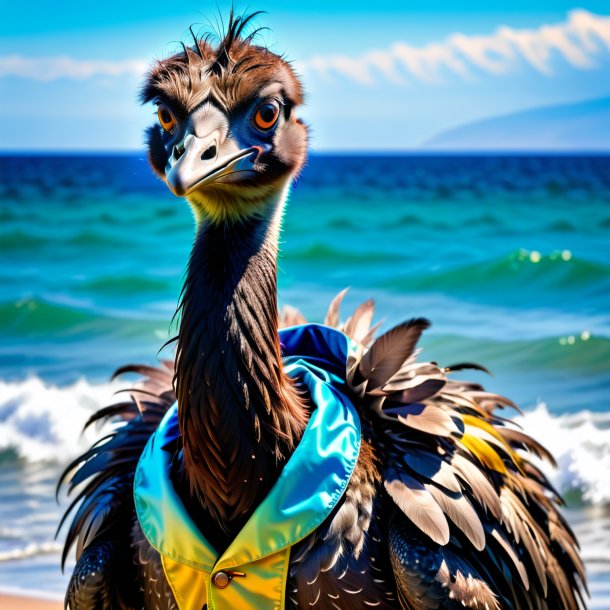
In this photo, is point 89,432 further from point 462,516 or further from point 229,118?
point 229,118

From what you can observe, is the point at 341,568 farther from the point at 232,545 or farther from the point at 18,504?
the point at 18,504

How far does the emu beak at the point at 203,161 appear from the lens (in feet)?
9.25

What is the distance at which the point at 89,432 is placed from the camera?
27.0ft

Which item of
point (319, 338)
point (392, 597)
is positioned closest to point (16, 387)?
point (319, 338)

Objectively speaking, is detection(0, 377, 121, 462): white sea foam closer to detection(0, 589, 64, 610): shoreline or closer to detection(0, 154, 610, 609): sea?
detection(0, 154, 610, 609): sea

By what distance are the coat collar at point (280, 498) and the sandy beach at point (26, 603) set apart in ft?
6.86

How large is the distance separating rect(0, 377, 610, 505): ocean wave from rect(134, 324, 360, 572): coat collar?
300 cm

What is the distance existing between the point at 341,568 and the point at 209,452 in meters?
0.49

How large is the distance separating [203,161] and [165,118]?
1.06 ft

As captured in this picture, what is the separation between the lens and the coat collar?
3.12 metres

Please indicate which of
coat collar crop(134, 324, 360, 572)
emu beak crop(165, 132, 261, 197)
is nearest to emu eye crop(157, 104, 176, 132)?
emu beak crop(165, 132, 261, 197)

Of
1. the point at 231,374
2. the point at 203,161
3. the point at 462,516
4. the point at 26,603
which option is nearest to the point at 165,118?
the point at 203,161

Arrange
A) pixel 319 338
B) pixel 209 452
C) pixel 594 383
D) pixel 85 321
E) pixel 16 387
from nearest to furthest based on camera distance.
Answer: pixel 209 452, pixel 319 338, pixel 594 383, pixel 16 387, pixel 85 321

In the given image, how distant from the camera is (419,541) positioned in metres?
3.16
